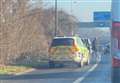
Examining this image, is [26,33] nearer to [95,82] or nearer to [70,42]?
[70,42]

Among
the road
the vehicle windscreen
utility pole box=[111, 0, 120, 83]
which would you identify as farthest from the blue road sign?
utility pole box=[111, 0, 120, 83]

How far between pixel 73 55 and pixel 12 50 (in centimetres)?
355

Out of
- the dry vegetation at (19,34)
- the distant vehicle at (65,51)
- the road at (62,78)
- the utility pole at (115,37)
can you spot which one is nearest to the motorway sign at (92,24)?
the dry vegetation at (19,34)

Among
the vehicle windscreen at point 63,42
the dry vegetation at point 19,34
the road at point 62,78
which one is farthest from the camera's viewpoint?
the vehicle windscreen at point 63,42

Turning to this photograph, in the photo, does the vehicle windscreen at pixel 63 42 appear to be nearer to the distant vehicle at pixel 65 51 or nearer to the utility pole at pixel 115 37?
the distant vehicle at pixel 65 51

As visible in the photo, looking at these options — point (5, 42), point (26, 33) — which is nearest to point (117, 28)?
point (5, 42)

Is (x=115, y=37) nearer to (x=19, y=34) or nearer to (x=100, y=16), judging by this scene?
(x=19, y=34)

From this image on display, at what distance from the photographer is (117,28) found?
1084cm

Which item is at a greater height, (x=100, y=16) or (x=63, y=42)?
(x=100, y=16)

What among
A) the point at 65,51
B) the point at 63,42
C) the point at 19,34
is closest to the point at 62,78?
the point at 65,51

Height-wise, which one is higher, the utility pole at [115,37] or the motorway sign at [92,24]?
the utility pole at [115,37]

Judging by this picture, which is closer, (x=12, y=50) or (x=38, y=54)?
(x=12, y=50)

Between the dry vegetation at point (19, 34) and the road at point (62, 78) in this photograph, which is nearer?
the road at point (62, 78)

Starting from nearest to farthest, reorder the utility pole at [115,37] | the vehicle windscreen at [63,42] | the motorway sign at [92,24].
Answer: the utility pole at [115,37] → the vehicle windscreen at [63,42] → the motorway sign at [92,24]
